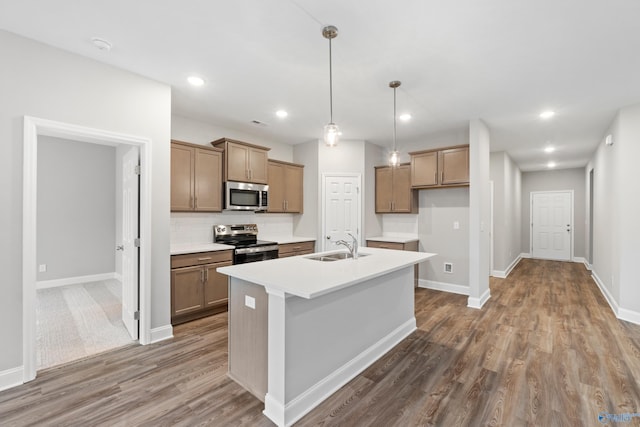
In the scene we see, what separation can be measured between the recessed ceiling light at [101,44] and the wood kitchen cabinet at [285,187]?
→ 2.80 meters

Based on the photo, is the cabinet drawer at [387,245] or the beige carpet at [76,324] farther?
the cabinet drawer at [387,245]

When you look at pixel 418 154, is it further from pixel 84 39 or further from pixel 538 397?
pixel 84 39

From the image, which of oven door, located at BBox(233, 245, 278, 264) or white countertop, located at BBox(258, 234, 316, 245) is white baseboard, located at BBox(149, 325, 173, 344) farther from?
white countertop, located at BBox(258, 234, 316, 245)

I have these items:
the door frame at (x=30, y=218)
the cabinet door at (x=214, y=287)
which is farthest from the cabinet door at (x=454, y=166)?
the door frame at (x=30, y=218)

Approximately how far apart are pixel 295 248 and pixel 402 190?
217 centimetres

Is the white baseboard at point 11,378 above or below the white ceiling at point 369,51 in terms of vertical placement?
below

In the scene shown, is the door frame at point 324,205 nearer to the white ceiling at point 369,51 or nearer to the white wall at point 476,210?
the white ceiling at point 369,51

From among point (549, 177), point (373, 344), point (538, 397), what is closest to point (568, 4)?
point (538, 397)

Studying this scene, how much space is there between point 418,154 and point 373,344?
3.42 meters

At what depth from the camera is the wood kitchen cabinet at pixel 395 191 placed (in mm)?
5316

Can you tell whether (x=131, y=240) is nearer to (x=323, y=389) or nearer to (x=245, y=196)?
(x=245, y=196)

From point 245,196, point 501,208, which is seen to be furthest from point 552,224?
point 245,196

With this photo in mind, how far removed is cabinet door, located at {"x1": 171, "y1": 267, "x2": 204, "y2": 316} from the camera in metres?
3.45

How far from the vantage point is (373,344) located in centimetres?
273
